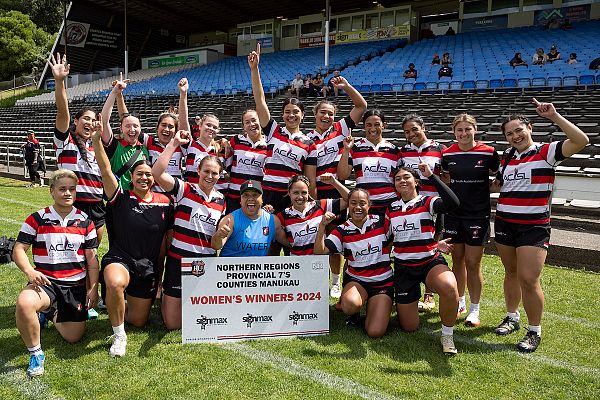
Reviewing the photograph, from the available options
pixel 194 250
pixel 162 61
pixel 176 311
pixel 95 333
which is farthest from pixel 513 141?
pixel 162 61

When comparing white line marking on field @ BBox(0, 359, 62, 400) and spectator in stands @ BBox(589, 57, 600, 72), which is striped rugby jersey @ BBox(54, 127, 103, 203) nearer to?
white line marking on field @ BBox(0, 359, 62, 400)

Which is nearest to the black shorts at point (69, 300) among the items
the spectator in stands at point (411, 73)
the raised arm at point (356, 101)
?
the raised arm at point (356, 101)

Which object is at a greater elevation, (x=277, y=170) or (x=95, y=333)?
(x=277, y=170)

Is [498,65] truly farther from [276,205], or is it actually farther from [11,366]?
[11,366]

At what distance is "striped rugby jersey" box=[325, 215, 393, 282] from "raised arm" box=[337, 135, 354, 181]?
0.63 metres

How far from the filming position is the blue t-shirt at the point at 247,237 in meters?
4.36

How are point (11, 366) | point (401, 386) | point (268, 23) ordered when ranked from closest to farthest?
point (401, 386), point (11, 366), point (268, 23)

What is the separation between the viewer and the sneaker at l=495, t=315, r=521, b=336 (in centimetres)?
420

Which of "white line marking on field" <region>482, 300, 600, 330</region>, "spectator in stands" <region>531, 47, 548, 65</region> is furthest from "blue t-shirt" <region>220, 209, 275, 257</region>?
"spectator in stands" <region>531, 47, 548, 65</region>

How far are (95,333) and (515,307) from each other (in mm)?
3838

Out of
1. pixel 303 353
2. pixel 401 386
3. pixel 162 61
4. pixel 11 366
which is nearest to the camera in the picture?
pixel 401 386

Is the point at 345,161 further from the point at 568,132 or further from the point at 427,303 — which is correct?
the point at 568,132

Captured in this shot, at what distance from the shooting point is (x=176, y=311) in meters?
4.25

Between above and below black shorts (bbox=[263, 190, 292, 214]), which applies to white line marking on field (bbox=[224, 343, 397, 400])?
below
